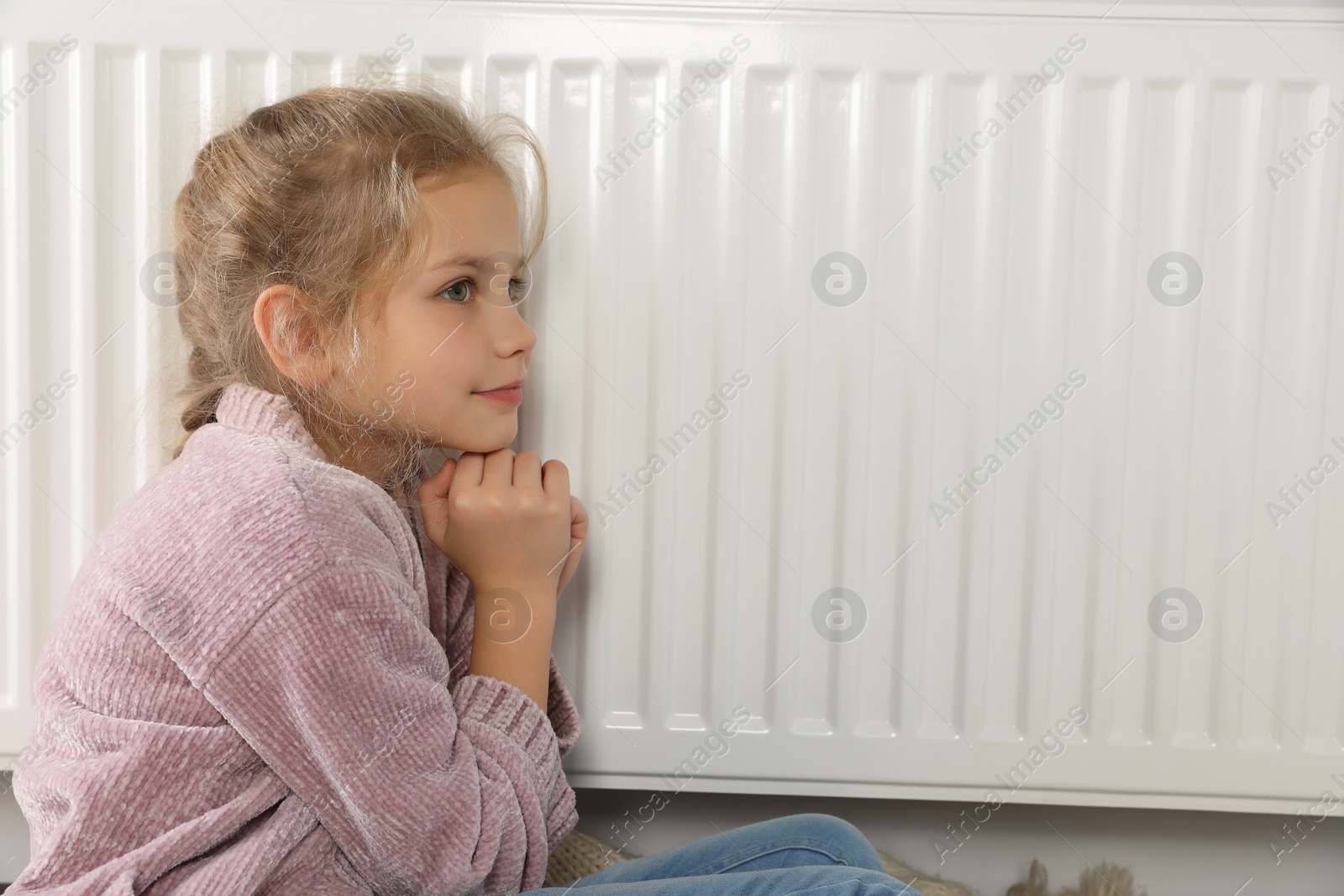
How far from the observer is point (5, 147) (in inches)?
29.0

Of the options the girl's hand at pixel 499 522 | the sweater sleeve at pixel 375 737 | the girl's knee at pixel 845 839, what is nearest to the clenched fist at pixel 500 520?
the girl's hand at pixel 499 522

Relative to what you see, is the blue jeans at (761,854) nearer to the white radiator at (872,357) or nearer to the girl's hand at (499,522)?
the white radiator at (872,357)

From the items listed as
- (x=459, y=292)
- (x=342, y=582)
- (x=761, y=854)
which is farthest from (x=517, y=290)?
(x=761, y=854)

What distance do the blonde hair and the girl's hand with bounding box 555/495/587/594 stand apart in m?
0.13

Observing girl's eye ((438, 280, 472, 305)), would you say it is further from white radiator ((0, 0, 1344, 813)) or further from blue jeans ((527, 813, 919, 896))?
blue jeans ((527, 813, 919, 896))

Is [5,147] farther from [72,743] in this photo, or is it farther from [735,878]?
[735,878]

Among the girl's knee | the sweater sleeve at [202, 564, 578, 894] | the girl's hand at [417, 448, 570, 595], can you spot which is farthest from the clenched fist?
the girl's knee

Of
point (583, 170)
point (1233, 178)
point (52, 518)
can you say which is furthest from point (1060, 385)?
point (52, 518)

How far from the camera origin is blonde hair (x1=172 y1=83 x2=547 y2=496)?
24.3 inches

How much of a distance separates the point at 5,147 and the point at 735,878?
754mm

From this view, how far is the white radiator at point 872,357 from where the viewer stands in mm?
723

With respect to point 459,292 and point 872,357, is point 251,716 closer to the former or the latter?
point 459,292

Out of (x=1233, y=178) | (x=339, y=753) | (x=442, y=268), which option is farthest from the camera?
(x=1233, y=178)

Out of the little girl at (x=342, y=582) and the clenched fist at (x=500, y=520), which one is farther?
Result: the clenched fist at (x=500, y=520)
